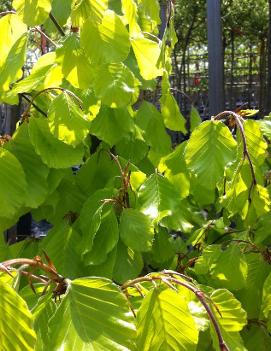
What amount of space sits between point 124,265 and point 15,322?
38 cm

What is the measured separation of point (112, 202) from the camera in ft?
2.66

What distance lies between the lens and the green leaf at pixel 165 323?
1.65 ft

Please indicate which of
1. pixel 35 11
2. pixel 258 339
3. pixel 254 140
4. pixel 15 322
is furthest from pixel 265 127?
pixel 15 322

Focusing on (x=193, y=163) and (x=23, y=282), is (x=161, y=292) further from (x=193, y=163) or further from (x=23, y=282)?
(x=23, y=282)

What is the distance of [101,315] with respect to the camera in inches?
18.2

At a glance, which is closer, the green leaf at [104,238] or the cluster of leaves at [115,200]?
the cluster of leaves at [115,200]

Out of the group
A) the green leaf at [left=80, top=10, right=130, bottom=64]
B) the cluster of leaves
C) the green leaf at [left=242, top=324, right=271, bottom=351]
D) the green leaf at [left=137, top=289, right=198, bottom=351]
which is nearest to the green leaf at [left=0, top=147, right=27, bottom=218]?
the cluster of leaves

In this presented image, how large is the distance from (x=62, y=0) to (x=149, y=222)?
38 cm

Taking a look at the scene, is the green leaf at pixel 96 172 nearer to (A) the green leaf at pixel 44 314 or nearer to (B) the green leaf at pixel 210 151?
(B) the green leaf at pixel 210 151

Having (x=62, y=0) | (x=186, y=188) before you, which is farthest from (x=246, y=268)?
(x=62, y=0)

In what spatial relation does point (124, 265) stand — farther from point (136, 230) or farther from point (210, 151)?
point (210, 151)

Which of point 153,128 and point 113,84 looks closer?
point 113,84

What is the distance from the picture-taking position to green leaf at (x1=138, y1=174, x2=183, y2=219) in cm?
81

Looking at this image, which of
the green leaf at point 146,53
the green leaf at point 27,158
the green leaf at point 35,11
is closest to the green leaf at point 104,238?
the green leaf at point 27,158
